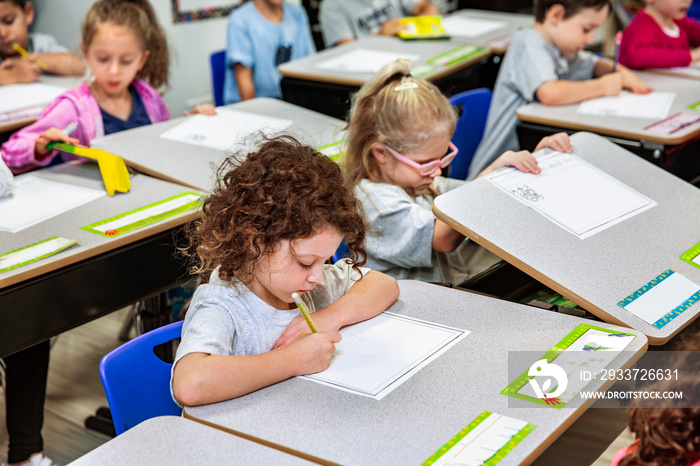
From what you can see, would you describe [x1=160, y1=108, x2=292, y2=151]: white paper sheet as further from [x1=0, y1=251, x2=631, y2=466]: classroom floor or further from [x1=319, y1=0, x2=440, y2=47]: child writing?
[x1=319, y1=0, x2=440, y2=47]: child writing

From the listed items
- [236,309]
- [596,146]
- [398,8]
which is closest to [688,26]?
[398,8]

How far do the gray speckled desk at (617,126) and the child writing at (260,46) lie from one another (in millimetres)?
1234

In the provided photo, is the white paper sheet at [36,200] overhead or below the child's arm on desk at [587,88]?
below

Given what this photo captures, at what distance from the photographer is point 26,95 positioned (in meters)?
2.73

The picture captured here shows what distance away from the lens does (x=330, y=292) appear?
1385 millimetres

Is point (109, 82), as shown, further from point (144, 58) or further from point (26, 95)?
point (26, 95)

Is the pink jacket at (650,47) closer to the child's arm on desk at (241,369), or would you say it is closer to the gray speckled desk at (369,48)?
the gray speckled desk at (369,48)

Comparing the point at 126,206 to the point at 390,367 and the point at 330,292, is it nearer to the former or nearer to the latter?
the point at 330,292

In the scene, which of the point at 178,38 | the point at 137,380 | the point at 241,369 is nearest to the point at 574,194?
the point at 241,369

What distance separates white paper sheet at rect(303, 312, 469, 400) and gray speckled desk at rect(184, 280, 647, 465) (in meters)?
0.02

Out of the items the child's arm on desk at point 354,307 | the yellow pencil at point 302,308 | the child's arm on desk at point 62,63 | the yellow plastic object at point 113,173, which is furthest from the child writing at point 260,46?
the yellow pencil at point 302,308

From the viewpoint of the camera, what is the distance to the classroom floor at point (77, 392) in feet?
6.45

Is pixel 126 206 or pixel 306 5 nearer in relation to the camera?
pixel 126 206

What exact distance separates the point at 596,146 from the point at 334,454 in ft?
3.73
